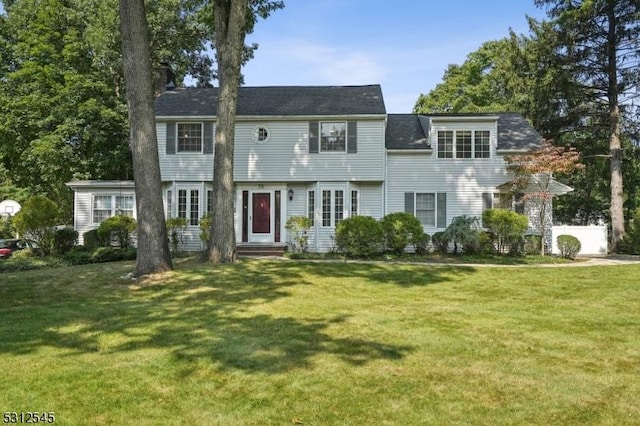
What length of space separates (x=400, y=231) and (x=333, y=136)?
15.9 ft

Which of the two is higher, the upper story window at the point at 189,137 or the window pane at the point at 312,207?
the upper story window at the point at 189,137

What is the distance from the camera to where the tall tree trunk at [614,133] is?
68.2 ft

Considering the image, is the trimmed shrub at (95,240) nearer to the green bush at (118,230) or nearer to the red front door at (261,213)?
the green bush at (118,230)

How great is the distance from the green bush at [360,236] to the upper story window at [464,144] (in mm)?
5038

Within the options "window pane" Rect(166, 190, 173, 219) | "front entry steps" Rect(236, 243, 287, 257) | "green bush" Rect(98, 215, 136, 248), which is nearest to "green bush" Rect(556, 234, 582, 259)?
"front entry steps" Rect(236, 243, 287, 257)

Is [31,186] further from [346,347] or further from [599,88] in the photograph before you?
[599,88]

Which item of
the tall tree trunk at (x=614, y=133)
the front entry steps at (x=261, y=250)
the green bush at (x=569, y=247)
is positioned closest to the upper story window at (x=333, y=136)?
the front entry steps at (x=261, y=250)

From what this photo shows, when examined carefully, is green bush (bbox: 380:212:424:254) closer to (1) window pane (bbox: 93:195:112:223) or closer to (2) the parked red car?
(1) window pane (bbox: 93:195:112:223)

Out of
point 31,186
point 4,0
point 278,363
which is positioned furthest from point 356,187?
point 4,0

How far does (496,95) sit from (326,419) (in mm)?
34562

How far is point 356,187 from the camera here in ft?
61.2

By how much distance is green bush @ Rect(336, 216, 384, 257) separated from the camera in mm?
15594

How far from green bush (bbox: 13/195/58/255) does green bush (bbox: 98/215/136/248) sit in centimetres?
163

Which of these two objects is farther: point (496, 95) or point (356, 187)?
point (496, 95)
